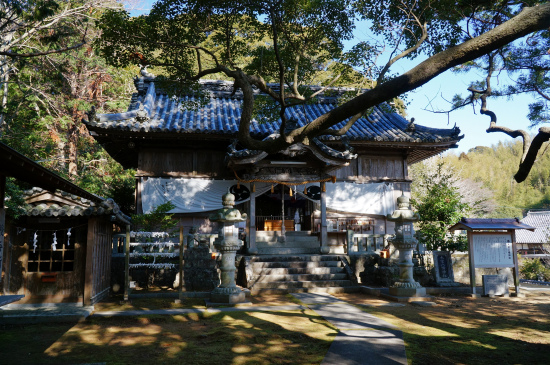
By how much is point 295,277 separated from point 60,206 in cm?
716

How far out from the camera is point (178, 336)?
716cm

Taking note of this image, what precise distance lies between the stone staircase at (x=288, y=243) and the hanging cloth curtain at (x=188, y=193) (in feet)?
6.46

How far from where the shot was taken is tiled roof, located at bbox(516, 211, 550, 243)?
34.6 m

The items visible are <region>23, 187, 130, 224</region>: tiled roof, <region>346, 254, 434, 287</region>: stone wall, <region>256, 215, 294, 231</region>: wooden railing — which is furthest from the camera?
<region>256, 215, 294, 231</region>: wooden railing

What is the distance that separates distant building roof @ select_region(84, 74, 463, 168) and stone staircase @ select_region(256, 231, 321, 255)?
4105 mm

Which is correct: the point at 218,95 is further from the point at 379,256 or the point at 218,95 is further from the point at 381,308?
the point at 381,308

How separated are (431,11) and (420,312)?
7.26 m

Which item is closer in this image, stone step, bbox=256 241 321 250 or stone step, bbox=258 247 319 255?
stone step, bbox=258 247 319 255

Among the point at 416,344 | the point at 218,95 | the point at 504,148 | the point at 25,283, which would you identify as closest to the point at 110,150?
the point at 218,95

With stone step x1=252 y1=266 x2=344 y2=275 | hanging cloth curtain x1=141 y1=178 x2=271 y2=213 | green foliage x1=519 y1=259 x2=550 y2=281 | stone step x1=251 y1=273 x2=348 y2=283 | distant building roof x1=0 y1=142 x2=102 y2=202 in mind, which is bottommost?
green foliage x1=519 y1=259 x2=550 y2=281

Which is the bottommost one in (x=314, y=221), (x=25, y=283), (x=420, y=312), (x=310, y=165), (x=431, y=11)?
(x=420, y=312)

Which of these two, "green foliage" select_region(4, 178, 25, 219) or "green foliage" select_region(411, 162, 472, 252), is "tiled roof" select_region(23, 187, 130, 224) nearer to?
"green foliage" select_region(4, 178, 25, 219)

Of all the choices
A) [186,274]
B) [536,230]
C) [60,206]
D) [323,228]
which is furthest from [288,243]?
[536,230]

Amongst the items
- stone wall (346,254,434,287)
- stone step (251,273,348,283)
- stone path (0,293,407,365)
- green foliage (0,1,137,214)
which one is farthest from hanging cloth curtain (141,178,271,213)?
stone path (0,293,407,365)
